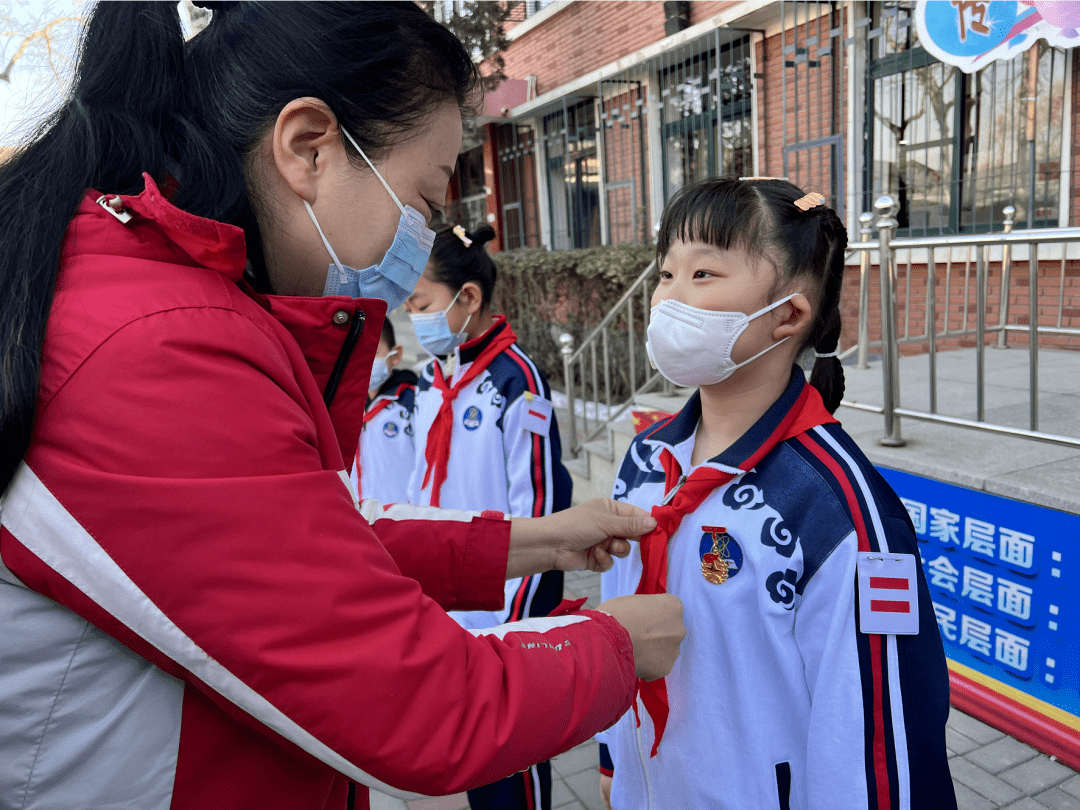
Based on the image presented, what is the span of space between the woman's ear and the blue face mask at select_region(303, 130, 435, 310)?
0.02 metres

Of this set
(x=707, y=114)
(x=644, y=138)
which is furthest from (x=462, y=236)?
(x=644, y=138)

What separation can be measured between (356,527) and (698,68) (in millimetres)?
8894

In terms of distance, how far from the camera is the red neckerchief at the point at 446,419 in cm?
291

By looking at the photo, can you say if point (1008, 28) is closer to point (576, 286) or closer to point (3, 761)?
point (576, 286)

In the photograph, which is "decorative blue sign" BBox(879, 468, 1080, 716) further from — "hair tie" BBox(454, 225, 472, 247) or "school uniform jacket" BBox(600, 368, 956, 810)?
"hair tie" BBox(454, 225, 472, 247)

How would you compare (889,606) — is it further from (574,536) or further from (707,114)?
(707,114)

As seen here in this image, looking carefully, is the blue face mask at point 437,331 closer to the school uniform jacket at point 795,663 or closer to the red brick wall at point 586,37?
the school uniform jacket at point 795,663

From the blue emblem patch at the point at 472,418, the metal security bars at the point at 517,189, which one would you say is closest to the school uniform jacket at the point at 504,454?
the blue emblem patch at the point at 472,418

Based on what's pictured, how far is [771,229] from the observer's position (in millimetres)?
1487

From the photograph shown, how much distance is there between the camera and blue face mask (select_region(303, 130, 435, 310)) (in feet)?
3.67

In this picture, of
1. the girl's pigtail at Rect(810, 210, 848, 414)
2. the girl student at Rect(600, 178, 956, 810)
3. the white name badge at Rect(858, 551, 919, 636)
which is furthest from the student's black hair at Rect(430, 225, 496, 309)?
the white name badge at Rect(858, 551, 919, 636)

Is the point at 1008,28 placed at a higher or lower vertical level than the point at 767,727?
higher

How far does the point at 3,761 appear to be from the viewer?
2.58 ft

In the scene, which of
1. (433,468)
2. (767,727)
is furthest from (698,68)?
(767,727)
